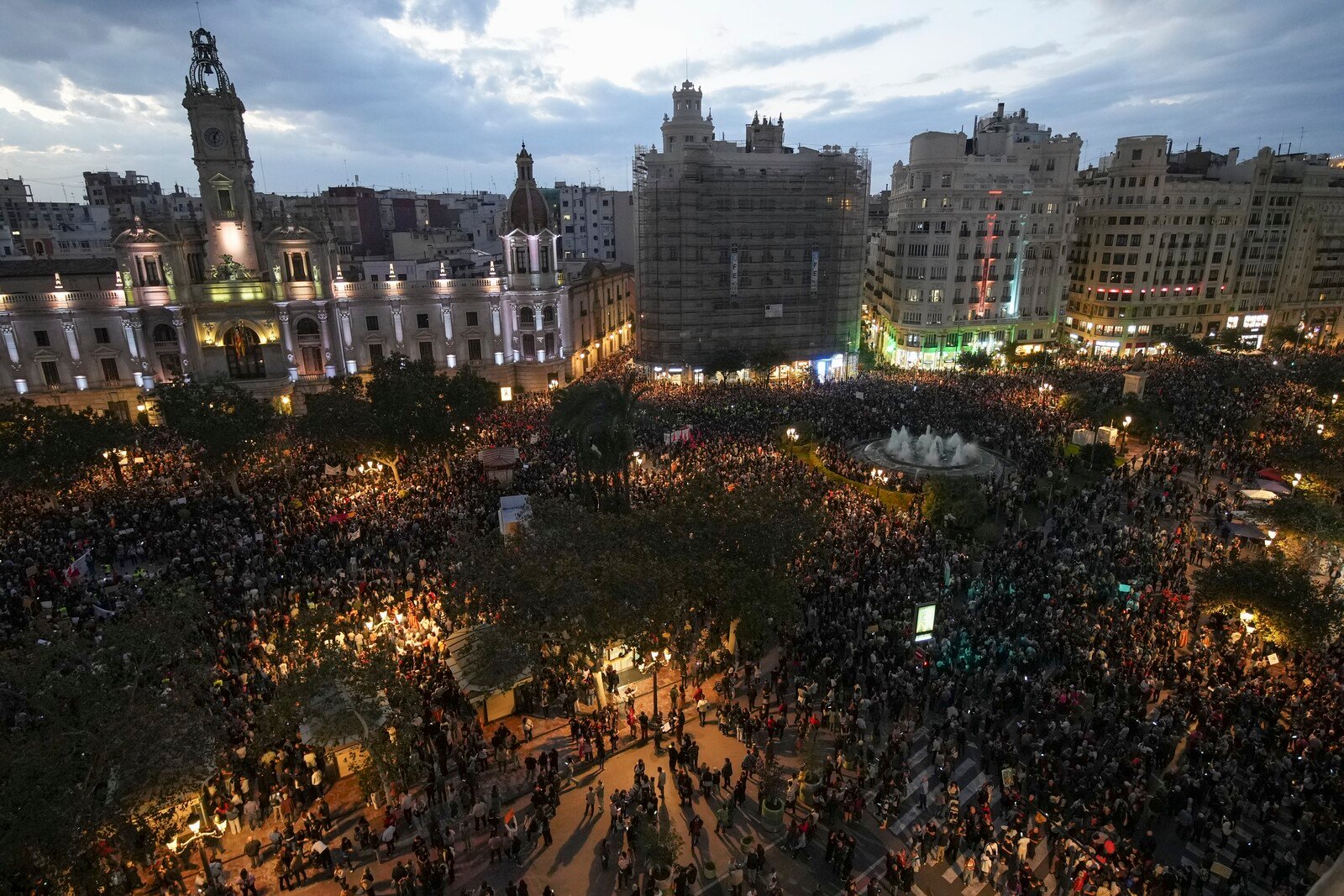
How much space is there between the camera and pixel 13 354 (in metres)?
48.8

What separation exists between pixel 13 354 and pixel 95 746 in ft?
164

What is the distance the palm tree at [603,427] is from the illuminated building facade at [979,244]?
163 ft

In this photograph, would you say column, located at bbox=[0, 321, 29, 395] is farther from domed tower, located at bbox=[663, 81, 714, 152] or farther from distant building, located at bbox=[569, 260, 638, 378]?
domed tower, located at bbox=[663, 81, 714, 152]

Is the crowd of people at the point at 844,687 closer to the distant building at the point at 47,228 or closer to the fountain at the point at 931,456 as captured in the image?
the fountain at the point at 931,456

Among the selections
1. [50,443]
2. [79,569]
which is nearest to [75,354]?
[50,443]

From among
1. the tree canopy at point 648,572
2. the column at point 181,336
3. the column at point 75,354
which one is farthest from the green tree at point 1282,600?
the column at point 75,354

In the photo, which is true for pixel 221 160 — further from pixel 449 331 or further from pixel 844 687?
pixel 844 687

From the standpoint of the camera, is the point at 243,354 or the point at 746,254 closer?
the point at 243,354

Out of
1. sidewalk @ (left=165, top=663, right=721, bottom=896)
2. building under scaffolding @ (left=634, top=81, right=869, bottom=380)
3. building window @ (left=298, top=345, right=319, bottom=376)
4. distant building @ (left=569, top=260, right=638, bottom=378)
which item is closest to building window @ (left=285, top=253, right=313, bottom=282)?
building window @ (left=298, top=345, right=319, bottom=376)

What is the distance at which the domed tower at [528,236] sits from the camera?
185ft

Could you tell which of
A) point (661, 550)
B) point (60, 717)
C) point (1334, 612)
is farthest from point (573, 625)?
point (1334, 612)

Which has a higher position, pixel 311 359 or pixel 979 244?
pixel 979 244

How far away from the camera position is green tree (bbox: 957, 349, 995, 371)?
2514 inches

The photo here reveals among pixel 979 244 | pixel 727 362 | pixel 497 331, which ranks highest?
pixel 979 244
